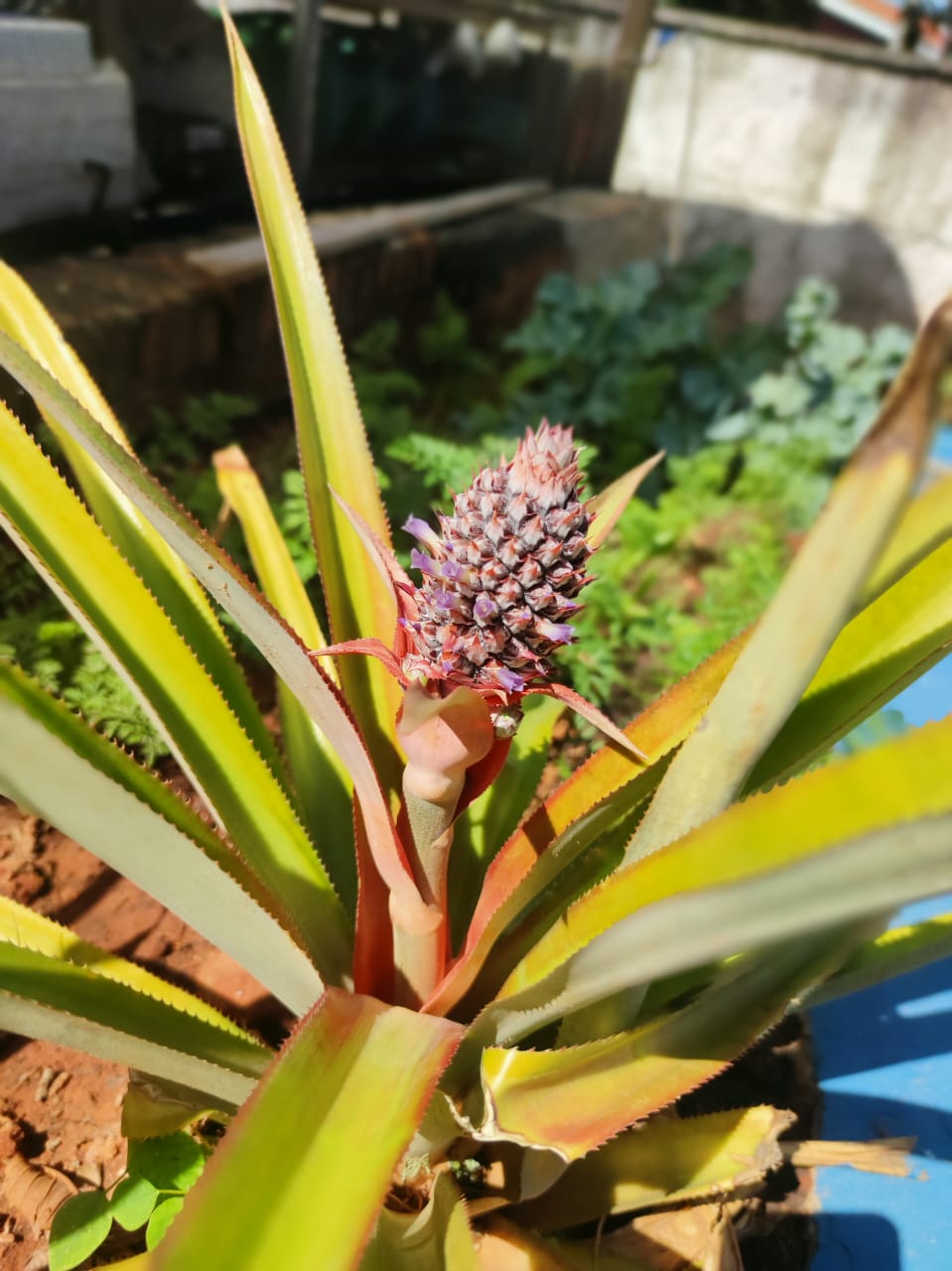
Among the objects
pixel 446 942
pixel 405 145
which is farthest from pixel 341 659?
pixel 405 145

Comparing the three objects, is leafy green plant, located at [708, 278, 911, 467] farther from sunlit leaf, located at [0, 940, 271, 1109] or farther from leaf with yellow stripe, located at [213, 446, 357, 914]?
sunlit leaf, located at [0, 940, 271, 1109]

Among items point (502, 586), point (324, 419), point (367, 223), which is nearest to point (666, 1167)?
point (502, 586)

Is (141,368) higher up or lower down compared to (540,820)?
lower down

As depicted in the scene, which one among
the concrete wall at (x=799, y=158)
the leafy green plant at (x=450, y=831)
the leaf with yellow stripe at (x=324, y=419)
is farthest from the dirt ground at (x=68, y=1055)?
the concrete wall at (x=799, y=158)

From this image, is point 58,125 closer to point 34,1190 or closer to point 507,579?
point 507,579

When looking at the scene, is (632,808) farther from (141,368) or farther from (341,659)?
(141,368)

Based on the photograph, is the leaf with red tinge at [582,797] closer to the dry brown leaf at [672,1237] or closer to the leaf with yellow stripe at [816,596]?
the leaf with yellow stripe at [816,596]

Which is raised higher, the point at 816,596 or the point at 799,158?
the point at 816,596
